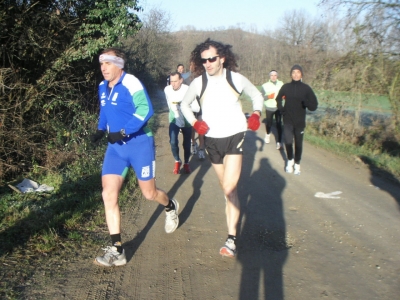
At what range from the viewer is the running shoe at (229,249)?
4.48 metres

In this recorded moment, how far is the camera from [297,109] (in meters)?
8.12

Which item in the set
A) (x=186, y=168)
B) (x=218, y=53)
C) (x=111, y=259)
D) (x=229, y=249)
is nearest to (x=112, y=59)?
(x=218, y=53)

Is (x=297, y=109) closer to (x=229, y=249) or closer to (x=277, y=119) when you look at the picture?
(x=277, y=119)

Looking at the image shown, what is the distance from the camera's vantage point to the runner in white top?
4.52 m

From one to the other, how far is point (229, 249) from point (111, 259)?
1262 millimetres

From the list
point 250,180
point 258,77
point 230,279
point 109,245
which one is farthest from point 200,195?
point 258,77

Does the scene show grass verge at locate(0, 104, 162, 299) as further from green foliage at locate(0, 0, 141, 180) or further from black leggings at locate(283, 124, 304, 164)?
black leggings at locate(283, 124, 304, 164)

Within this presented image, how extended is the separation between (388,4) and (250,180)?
5964 mm

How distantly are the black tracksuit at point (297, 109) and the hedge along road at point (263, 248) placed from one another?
0.84 m

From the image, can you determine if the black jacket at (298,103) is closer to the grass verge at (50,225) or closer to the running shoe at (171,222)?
the grass verge at (50,225)

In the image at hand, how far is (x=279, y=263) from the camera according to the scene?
14.4 feet

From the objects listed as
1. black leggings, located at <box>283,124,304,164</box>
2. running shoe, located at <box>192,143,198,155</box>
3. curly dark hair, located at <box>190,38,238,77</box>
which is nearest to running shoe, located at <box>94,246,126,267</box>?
curly dark hair, located at <box>190,38,238,77</box>

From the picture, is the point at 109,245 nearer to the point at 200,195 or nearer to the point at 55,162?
the point at 200,195

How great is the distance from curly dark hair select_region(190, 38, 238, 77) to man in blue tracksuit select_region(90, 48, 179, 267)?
829 mm
